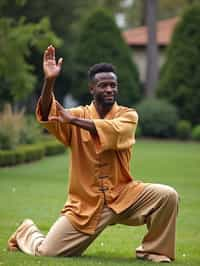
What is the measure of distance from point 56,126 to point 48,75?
0.58 meters

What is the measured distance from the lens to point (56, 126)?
8.59 m

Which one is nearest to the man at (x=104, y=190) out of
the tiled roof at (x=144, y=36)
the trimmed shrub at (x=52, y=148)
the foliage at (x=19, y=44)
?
the foliage at (x=19, y=44)

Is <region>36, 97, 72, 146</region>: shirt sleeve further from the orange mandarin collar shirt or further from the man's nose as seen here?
the man's nose

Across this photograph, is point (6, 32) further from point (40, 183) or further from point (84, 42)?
point (84, 42)

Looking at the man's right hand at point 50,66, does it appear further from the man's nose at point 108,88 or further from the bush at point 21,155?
the bush at point 21,155

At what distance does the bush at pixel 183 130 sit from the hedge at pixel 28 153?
10384 millimetres

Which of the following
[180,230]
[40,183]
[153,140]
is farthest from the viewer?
[153,140]

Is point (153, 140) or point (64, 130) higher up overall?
point (64, 130)

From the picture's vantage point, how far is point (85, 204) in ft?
28.3

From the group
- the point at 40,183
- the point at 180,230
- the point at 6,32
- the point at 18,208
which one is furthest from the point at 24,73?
the point at 180,230

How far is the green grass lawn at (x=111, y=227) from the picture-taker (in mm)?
8875

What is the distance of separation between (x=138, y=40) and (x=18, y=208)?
43.8 meters

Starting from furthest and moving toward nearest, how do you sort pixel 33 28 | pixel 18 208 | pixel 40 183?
pixel 33 28
pixel 40 183
pixel 18 208

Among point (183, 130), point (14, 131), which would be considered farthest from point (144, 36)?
point (14, 131)
